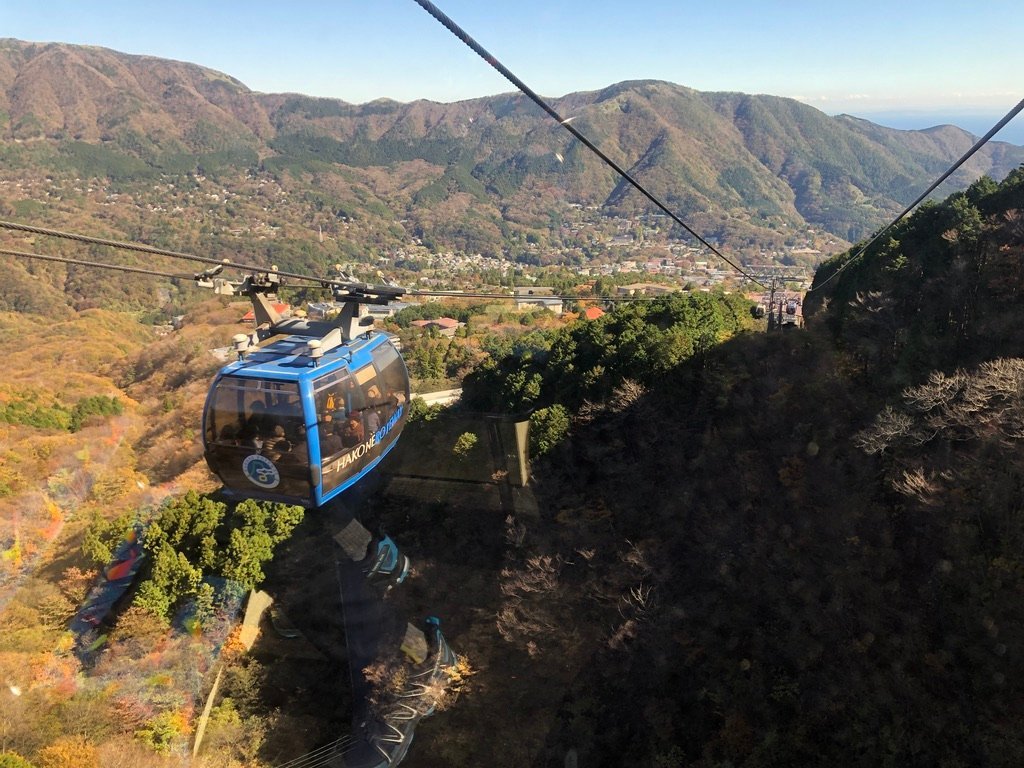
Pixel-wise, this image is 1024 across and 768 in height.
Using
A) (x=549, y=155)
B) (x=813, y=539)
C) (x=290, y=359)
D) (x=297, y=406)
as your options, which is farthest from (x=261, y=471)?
(x=549, y=155)

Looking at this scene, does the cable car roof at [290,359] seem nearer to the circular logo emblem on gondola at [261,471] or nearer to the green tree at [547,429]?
the circular logo emblem on gondola at [261,471]

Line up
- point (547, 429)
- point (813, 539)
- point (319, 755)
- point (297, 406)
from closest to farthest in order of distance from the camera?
point (297, 406)
point (813, 539)
point (319, 755)
point (547, 429)

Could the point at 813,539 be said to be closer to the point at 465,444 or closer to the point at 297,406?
the point at 465,444

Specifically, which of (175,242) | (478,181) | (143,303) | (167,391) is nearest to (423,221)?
(478,181)

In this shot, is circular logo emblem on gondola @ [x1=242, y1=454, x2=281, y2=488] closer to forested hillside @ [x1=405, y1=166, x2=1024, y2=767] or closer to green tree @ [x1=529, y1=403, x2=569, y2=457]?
forested hillside @ [x1=405, y1=166, x2=1024, y2=767]

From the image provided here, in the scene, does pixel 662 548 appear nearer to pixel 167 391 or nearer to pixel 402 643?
pixel 402 643

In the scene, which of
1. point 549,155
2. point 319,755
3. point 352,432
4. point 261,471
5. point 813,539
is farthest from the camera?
point 549,155

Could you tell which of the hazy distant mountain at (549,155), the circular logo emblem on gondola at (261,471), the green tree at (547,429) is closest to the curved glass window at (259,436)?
the circular logo emblem on gondola at (261,471)
